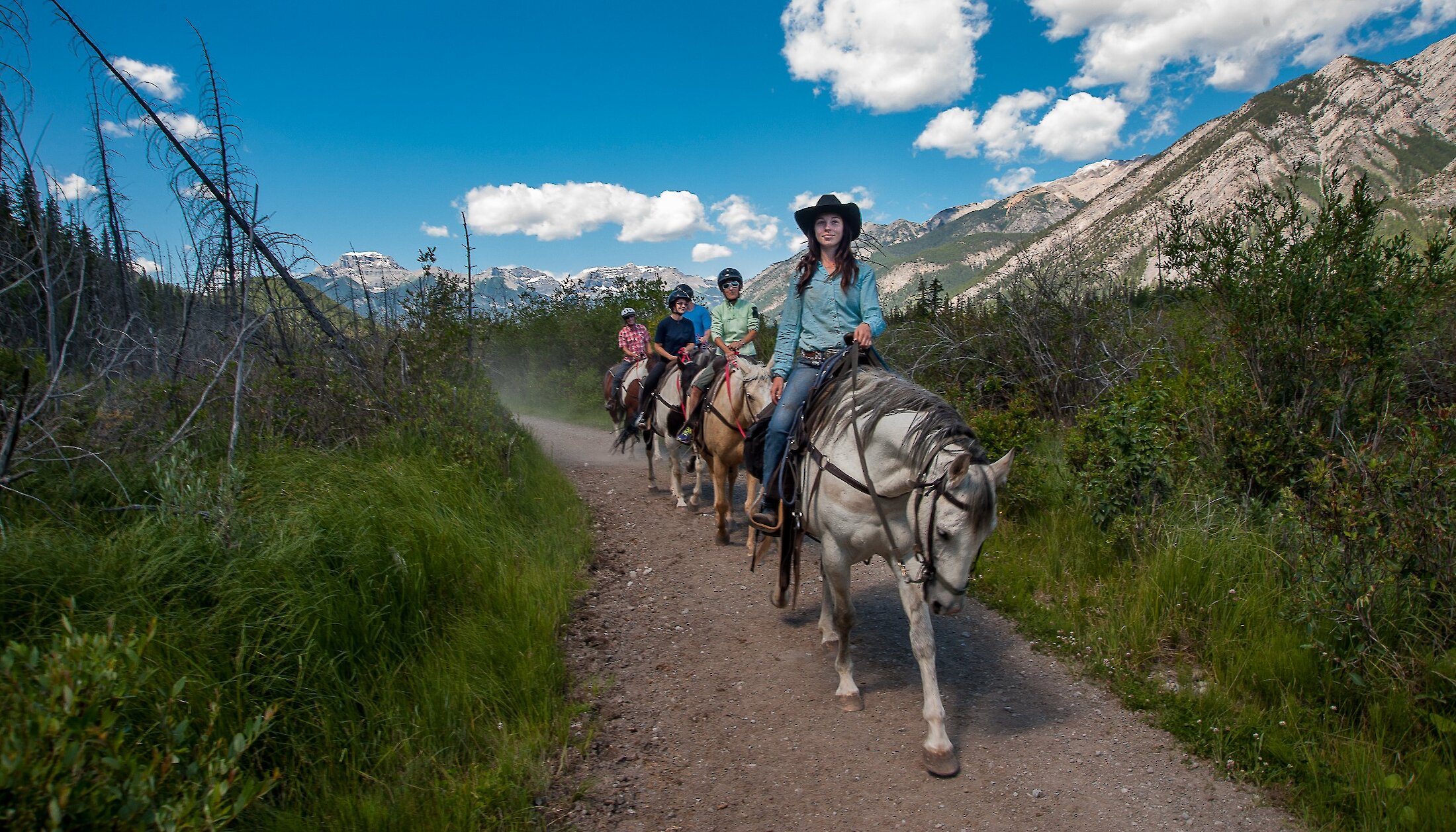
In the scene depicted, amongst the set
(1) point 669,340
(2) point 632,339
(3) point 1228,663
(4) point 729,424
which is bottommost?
(3) point 1228,663

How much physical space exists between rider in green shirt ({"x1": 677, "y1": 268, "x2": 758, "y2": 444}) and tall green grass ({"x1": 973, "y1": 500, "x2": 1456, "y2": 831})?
11.8ft

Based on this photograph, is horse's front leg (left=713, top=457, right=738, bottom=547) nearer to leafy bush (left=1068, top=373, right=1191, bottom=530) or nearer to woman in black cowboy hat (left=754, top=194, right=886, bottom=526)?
woman in black cowboy hat (left=754, top=194, right=886, bottom=526)

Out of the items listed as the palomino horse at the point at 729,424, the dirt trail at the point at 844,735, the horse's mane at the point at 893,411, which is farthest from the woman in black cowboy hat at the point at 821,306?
the palomino horse at the point at 729,424

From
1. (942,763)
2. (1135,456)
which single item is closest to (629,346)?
(1135,456)

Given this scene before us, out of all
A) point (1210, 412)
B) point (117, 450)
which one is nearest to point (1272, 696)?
point (1210, 412)

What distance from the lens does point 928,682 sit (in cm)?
352

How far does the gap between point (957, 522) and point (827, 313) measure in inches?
75.6

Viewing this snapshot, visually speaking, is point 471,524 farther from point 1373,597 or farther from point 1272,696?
point 1373,597

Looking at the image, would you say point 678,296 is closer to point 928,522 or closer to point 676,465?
point 676,465

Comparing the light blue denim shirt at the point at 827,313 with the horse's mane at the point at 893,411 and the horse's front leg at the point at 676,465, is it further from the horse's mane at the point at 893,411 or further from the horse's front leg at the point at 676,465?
the horse's front leg at the point at 676,465

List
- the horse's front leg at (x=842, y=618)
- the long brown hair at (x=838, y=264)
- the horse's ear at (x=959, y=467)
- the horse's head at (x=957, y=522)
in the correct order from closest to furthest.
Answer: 1. the horse's ear at (x=959, y=467)
2. the horse's head at (x=957, y=522)
3. the horse's front leg at (x=842, y=618)
4. the long brown hair at (x=838, y=264)

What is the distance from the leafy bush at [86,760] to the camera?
6.17 feet

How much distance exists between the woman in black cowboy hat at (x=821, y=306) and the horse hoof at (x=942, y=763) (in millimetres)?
1739

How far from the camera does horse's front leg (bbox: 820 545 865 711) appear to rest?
13.3 ft
